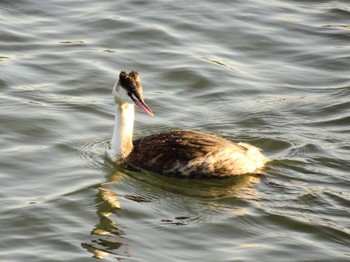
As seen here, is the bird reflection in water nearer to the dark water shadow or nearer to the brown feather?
the dark water shadow

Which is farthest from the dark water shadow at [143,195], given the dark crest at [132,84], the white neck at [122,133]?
the dark crest at [132,84]

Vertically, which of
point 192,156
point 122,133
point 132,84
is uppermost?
point 132,84

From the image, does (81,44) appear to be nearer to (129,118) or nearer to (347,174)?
(129,118)

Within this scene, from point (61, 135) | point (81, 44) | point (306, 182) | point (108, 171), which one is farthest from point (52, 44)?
point (306, 182)

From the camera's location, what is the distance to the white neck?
38.4ft

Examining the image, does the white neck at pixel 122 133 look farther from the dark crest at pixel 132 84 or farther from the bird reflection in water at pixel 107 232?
the bird reflection in water at pixel 107 232

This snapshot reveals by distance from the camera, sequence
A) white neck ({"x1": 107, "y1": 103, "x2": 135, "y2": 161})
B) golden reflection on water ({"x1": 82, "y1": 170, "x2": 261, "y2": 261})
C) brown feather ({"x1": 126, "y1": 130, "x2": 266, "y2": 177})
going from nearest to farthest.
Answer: golden reflection on water ({"x1": 82, "y1": 170, "x2": 261, "y2": 261}) → brown feather ({"x1": 126, "y1": 130, "x2": 266, "y2": 177}) → white neck ({"x1": 107, "y1": 103, "x2": 135, "y2": 161})

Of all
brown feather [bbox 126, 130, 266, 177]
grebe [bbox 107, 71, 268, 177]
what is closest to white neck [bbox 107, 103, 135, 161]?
grebe [bbox 107, 71, 268, 177]

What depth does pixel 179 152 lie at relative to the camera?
1135cm

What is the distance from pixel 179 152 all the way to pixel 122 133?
755 millimetres

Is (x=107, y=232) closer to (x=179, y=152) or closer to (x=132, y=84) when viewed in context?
(x=179, y=152)

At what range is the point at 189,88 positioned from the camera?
46.9ft

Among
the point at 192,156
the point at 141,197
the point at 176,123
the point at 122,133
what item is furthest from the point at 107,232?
the point at 176,123

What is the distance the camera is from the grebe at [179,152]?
1131 cm
